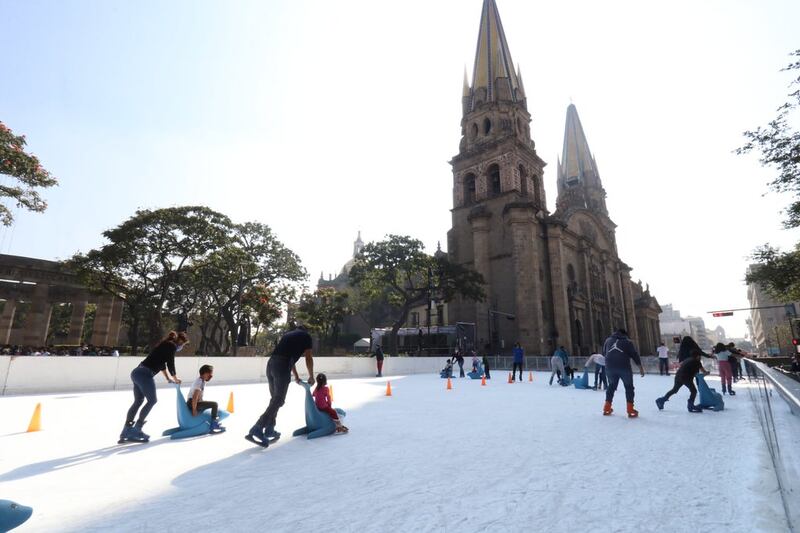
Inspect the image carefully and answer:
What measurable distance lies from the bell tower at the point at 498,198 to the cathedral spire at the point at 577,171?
20141 millimetres

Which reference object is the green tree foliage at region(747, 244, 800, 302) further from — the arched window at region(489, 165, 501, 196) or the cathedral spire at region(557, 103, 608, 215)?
the cathedral spire at region(557, 103, 608, 215)

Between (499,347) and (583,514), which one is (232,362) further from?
(499,347)

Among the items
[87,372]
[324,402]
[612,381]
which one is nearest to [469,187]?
[87,372]

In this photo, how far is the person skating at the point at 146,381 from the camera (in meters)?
5.88

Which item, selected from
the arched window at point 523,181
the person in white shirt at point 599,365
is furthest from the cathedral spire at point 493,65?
the person in white shirt at point 599,365

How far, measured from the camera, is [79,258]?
93.6ft

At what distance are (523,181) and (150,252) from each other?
118 feet

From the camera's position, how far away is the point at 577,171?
66.4 metres

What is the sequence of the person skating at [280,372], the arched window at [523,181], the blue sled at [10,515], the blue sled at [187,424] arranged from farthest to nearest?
the arched window at [523,181]
the blue sled at [187,424]
the person skating at [280,372]
the blue sled at [10,515]

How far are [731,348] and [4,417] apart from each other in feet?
53.6

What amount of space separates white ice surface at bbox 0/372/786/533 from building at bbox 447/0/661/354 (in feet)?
96.0

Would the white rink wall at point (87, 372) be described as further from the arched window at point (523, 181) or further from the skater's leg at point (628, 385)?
the arched window at point (523, 181)

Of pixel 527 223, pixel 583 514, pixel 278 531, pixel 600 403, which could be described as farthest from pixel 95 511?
pixel 527 223

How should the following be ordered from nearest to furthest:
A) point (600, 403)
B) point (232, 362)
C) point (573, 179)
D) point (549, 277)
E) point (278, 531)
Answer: point (278, 531), point (600, 403), point (232, 362), point (549, 277), point (573, 179)
